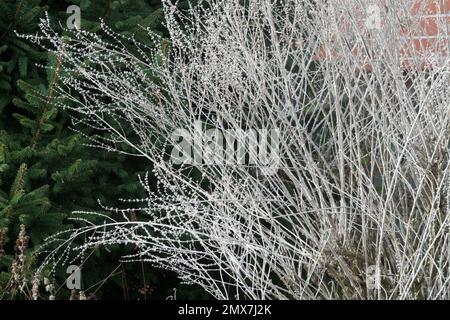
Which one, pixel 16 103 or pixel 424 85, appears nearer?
pixel 424 85

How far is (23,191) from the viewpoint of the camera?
3.79 metres

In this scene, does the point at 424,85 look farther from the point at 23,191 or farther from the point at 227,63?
the point at 23,191

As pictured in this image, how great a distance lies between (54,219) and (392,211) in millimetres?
1639

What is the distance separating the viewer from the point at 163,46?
169 inches

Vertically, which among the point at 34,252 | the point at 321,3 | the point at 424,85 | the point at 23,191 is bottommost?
the point at 34,252

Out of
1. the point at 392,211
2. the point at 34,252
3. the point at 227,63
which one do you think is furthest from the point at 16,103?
the point at 392,211

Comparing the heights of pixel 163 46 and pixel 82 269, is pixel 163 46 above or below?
above

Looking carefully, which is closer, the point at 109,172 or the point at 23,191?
the point at 23,191

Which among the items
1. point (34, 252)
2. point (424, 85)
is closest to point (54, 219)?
point (34, 252)

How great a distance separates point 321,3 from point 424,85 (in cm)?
61
